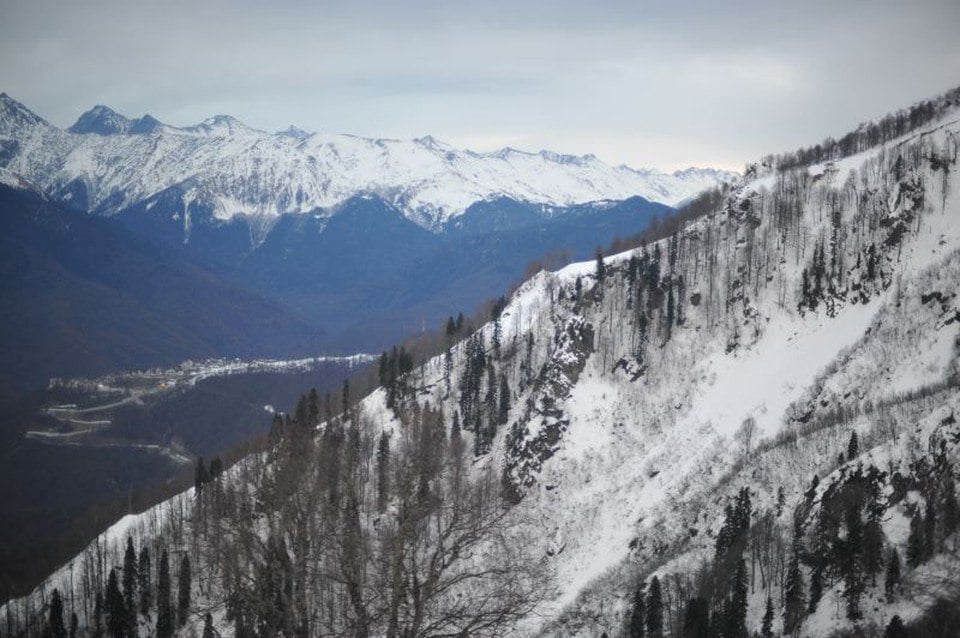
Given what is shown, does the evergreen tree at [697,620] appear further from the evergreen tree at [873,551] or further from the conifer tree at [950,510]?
the conifer tree at [950,510]

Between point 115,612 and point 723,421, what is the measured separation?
78516 millimetres

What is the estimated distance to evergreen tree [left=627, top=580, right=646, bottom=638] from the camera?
6719 cm

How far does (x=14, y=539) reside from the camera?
472 ft

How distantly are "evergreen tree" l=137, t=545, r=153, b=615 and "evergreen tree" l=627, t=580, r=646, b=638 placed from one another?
50.4m

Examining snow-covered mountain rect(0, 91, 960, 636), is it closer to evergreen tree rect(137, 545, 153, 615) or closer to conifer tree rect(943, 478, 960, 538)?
conifer tree rect(943, 478, 960, 538)

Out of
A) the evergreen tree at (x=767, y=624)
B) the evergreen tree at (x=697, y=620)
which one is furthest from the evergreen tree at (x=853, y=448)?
the evergreen tree at (x=697, y=620)

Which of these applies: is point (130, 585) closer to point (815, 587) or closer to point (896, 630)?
point (815, 587)

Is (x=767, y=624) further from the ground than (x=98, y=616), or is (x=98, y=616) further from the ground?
(x=98, y=616)

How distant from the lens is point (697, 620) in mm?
63156

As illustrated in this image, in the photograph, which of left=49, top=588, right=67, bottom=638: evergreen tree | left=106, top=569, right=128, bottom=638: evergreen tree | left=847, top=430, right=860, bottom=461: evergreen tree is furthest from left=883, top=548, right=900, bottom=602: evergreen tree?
left=49, top=588, right=67, bottom=638: evergreen tree

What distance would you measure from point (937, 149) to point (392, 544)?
133553 millimetres

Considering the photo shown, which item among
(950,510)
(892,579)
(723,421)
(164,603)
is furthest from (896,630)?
(164,603)

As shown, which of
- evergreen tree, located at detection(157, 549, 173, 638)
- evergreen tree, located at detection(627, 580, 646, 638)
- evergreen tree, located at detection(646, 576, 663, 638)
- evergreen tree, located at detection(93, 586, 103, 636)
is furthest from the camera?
evergreen tree, located at detection(93, 586, 103, 636)

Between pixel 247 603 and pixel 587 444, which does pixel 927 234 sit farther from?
pixel 247 603
